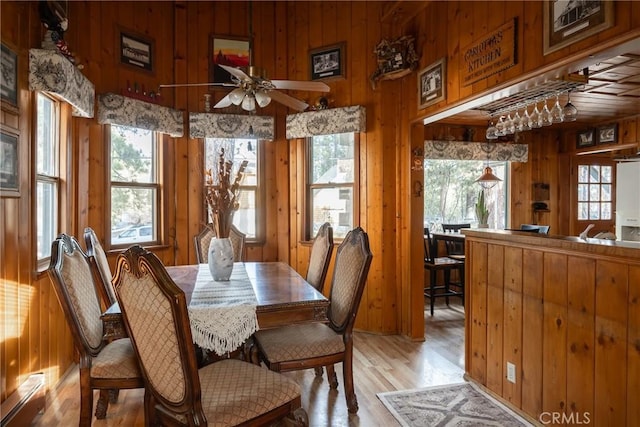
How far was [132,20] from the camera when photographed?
3.88 meters

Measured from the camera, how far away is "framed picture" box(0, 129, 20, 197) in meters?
2.18

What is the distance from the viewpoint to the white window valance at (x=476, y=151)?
18.1 ft

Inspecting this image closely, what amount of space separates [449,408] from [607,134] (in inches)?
202

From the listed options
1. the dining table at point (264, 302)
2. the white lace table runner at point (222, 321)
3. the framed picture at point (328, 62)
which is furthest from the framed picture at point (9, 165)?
the framed picture at point (328, 62)

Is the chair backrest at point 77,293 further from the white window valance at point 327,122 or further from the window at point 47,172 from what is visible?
the white window valance at point 327,122

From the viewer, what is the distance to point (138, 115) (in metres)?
3.77

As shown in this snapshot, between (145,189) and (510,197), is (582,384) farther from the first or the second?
(510,197)

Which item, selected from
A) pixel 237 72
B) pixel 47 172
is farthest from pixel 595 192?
pixel 47 172

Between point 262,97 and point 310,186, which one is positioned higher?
point 262,97

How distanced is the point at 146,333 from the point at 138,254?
31 centimetres

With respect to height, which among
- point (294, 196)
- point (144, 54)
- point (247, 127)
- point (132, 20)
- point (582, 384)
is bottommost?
point (582, 384)

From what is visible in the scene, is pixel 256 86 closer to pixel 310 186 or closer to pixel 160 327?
pixel 160 327

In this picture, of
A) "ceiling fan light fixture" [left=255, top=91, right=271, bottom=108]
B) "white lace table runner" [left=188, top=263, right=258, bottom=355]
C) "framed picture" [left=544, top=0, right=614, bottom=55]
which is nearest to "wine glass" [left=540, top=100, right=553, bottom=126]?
"framed picture" [left=544, top=0, right=614, bottom=55]

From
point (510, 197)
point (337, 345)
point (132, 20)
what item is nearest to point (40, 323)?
point (337, 345)
